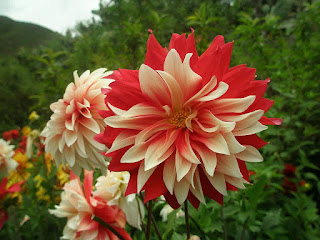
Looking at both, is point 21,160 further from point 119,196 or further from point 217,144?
point 217,144

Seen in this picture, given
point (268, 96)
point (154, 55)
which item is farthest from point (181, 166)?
point (268, 96)

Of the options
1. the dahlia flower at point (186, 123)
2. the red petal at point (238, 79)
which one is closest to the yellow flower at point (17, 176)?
the dahlia flower at point (186, 123)

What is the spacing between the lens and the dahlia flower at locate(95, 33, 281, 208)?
52 centimetres

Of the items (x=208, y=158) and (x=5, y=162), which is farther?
(x=5, y=162)

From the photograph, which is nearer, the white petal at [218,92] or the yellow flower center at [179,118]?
the white petal at [218,92]

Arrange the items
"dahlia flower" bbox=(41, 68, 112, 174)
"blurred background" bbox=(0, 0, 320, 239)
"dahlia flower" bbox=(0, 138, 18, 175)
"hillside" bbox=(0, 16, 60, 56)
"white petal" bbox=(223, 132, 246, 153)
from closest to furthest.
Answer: "white petal" bbox=(223, 132, 246, 153) → "dahlia flower" bbox=(41, 68, 112, 174) → "blurred background" bbox=(0, 0, 320, 239) → "dahlia flower" bbox=(0, 138, 18, 175) → "hillside" bbox=(0, 16, 60, 56)

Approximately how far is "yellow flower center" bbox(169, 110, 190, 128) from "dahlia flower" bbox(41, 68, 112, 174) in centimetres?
26

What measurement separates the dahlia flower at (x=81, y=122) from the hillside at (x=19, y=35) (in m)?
12.6

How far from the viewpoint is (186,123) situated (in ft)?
1.94

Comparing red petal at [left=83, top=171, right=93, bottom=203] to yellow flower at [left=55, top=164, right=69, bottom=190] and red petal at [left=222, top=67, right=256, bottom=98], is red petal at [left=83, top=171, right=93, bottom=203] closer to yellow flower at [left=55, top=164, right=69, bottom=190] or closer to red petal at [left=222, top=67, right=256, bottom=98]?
red petal at [left=222, top=67, right=256, bottom=98]

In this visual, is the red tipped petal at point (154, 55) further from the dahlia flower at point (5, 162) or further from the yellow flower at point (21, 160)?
the yellow flower at point (21, 160)

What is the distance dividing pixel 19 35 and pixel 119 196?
16.1m

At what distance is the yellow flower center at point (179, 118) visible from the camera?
62 centimetres

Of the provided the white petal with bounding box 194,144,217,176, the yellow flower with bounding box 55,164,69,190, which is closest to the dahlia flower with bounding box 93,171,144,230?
the white petal with bounding box 194,144,217,176
